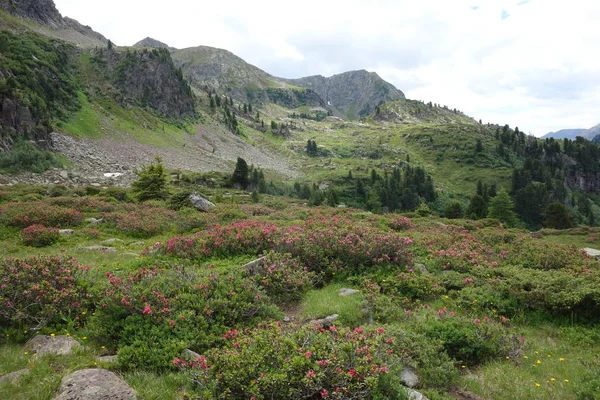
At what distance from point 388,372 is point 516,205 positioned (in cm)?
14655

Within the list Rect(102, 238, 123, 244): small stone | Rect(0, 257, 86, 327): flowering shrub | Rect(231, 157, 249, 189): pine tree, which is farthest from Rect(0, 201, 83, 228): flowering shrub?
Rect(231, 157, 249, 189): pine tree

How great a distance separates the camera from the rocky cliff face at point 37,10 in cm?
13650

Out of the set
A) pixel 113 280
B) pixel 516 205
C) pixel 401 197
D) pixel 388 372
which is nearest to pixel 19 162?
pixel 113 280

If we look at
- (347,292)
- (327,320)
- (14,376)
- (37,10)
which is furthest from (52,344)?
(37,10)

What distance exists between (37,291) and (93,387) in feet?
16.5

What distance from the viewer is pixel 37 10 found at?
155m

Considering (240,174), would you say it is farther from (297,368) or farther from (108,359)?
(297,368)

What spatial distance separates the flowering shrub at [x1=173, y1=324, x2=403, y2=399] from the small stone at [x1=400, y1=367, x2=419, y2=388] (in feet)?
1.77

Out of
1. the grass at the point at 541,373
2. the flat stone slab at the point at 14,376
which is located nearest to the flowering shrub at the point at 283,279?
the grass at the point at 541,373

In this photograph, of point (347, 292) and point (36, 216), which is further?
point (36, 216)

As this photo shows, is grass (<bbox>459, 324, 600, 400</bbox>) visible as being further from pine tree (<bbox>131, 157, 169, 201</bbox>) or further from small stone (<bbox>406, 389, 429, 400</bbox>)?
pine tree (<bbox>131, 157, 169, 201</bbox>)

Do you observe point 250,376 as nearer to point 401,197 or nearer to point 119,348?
point 119,348

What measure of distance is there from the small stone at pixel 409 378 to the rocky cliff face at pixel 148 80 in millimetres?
132033

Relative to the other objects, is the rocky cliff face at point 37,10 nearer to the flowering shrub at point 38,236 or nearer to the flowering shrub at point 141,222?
the flowering shrub at point 141,222
